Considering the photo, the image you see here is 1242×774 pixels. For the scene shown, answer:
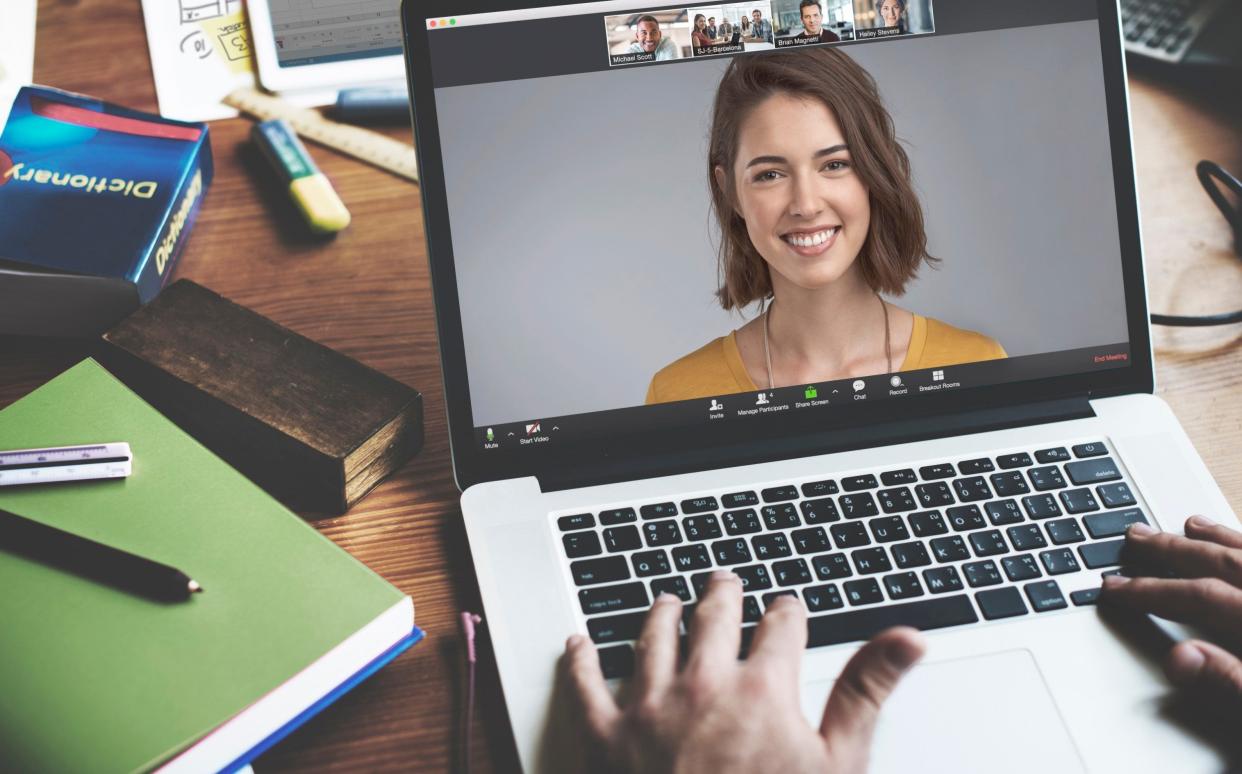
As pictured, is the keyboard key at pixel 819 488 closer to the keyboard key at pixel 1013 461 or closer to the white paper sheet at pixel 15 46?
the keyboard key at pixel 1013 461

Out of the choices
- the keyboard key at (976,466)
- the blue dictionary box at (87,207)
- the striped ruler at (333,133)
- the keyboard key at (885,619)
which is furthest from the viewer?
the striped ruler at (333,133)

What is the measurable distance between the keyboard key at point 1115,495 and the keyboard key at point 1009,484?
5 cm

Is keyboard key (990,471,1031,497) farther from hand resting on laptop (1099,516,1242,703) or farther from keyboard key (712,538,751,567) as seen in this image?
keyboard key (712,538,751,567)

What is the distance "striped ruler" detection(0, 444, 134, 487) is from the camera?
685mm

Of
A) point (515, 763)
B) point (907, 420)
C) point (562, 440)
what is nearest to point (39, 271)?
point (562, 440)

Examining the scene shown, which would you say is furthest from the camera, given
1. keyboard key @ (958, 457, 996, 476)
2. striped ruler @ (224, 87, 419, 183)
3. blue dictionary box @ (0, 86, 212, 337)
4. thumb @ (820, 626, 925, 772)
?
striped ruler @ (224, 87, 419, 183)

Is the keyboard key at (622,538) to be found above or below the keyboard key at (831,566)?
above

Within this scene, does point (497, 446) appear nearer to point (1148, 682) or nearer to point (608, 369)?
point (608, 369)

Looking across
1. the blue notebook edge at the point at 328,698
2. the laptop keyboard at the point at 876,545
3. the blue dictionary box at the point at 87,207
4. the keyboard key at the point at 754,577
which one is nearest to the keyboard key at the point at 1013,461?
the laptop keyboard at the point at 876,545

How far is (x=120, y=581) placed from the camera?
2.04ft

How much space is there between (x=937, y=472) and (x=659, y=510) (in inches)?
8.0

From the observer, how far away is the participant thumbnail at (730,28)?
2.52 feet

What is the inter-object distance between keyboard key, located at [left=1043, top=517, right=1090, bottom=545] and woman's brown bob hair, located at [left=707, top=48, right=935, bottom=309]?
20 cm

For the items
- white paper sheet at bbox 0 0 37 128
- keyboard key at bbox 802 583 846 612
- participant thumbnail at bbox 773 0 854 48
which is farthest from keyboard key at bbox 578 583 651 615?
white paper sheet at bbox 0 0 37 128
